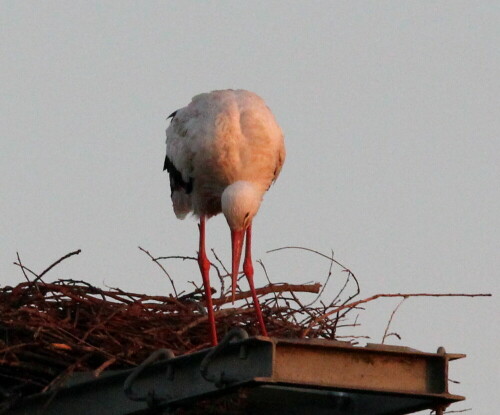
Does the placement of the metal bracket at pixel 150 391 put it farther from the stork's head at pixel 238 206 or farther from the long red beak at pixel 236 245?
the long red beak at pixel 236 245

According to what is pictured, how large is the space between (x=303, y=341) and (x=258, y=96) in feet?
11.5

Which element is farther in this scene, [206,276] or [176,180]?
[176,180]

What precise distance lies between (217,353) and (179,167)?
3.40 metres

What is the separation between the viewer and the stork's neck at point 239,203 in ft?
24.0

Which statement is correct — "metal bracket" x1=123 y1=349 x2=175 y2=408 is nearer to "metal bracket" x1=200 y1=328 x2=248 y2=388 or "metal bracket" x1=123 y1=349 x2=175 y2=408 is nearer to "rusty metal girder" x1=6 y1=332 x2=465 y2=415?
"rusty metal girder" x1=6 y1=332 x2=465 y2=415

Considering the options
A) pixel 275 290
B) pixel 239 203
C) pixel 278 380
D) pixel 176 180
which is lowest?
pixel 278 380

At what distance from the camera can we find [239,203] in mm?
7301

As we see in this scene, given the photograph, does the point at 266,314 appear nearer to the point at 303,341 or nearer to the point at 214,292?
the point at 214,292

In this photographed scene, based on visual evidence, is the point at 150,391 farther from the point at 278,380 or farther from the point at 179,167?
the point at 179,167

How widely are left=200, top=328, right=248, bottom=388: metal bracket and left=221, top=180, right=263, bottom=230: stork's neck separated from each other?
2.78m

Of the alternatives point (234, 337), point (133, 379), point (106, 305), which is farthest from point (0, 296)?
point (234, 337)

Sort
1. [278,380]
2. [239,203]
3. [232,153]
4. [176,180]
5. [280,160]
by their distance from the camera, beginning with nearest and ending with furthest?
[278,380], [239,203], [232,153], [280,160], [176,180]

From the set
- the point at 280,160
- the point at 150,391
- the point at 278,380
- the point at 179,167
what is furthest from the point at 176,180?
the point at 278,380

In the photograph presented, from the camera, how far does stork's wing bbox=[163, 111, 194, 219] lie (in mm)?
7742
